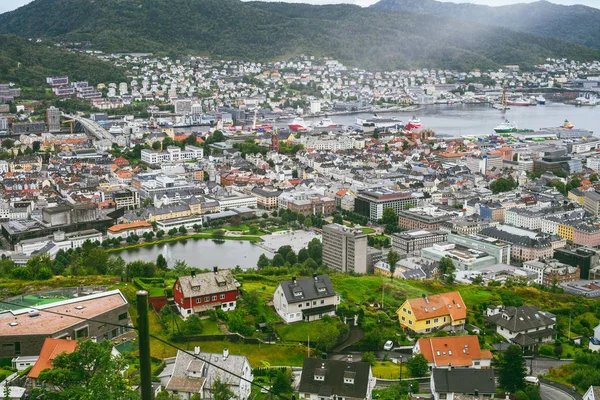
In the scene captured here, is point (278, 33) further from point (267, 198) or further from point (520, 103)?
point (267, 198)

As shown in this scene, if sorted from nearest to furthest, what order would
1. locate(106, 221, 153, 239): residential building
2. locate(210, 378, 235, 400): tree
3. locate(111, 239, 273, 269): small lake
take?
1. locate(210, 378, 235, 400): tree
2. locate(111, 239, 273, 269): small lake
3. locate(106, 221, 153, 239): residential building

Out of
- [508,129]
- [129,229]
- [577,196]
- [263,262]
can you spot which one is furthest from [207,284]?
[508,129]

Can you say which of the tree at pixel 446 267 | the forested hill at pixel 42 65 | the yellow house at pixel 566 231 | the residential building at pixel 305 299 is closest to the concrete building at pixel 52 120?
the forested hill at pixel 42 65

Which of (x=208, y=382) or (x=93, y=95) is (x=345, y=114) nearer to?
(x=93, y=95)

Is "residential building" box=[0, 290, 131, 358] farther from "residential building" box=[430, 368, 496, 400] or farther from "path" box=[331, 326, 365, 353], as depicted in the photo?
"residential building" box=[430, 368, 496, 400]

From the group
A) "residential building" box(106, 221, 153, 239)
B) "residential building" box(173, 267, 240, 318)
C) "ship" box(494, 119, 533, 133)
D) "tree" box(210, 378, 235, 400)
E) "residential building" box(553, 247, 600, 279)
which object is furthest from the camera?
"ship" box(494, 119, 533, 133)

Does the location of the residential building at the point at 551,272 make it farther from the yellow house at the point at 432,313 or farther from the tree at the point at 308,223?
the tree at the point at 308,223

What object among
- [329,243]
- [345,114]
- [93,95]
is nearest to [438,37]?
[345,114]

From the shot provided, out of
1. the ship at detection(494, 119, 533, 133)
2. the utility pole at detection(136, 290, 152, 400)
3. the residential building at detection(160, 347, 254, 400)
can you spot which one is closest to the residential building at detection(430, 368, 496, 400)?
the residential building at detection(160, 347, 254, 400)
